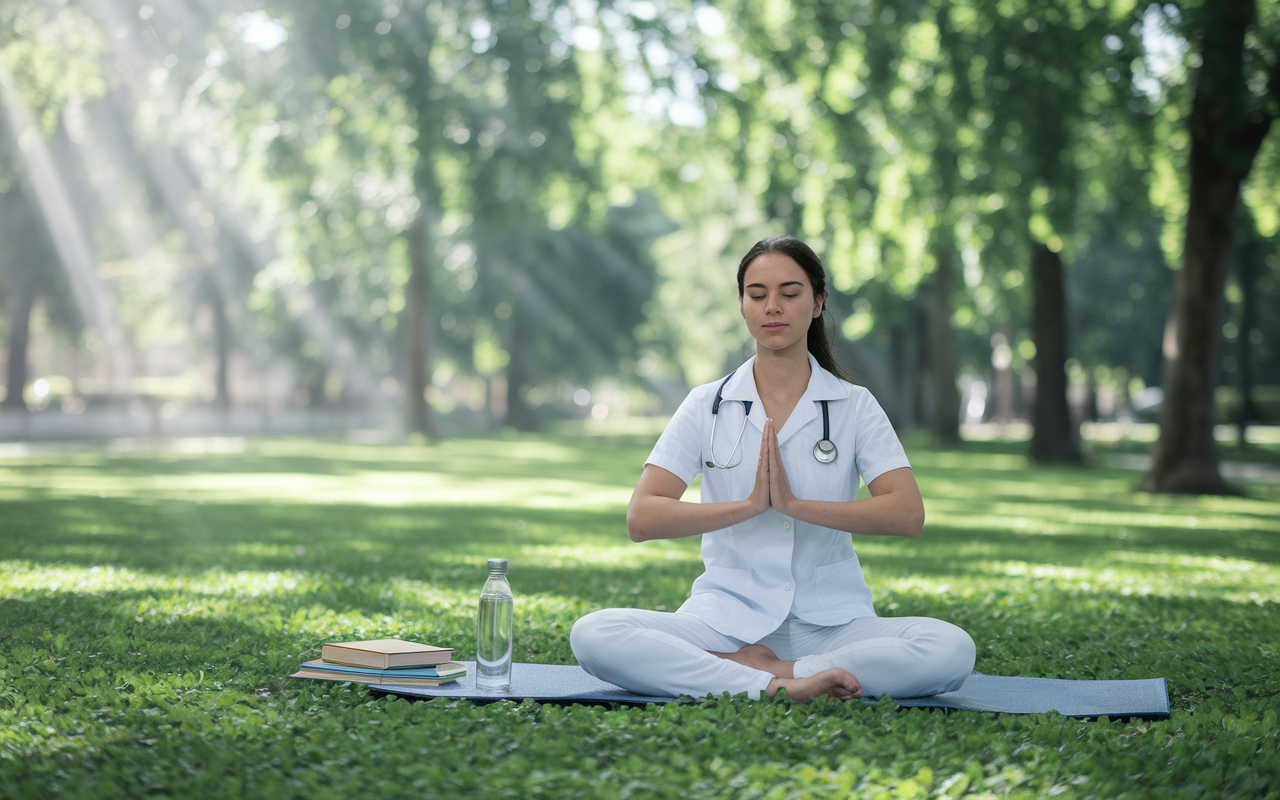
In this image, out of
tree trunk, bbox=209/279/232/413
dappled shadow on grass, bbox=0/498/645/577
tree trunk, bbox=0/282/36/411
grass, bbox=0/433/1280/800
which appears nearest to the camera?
grass, bbox=0/433/1280/800

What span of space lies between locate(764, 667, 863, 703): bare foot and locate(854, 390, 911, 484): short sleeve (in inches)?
31.2

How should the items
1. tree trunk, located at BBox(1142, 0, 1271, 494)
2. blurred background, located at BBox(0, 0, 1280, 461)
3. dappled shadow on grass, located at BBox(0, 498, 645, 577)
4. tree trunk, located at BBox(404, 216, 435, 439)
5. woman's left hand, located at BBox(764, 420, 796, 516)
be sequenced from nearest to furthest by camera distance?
woman's left hand, located at BBox(764, 420, 796, 516)
dappled shadow on grass, located at BBox(0, 498, 645, 577)
tree trunk, located at BBox(1142, 0, 1271, 494)
blurred background, located at BBox(0, 0, 1280, 461)
tree trunk, located at BBox(404, 216, 435, 439)

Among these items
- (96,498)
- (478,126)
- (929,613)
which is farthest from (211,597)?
(478,126)

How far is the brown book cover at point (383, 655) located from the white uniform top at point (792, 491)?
1163 millimetres

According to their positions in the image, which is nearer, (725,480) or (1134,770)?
(1134,770)

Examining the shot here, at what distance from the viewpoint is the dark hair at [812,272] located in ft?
15.3

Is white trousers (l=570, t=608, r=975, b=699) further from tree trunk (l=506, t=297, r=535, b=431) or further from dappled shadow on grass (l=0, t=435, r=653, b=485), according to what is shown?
tree trunk (l=506, t=297, r=535, b=431)

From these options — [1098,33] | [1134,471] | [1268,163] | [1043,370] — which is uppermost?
[1098,33]

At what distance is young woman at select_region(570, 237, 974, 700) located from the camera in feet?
15.0

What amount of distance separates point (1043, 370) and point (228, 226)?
30.9m

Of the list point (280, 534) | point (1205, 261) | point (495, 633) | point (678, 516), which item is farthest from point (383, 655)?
point (1205, 261)

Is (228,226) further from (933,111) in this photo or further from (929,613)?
(929,613)

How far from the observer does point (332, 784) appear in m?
3.56

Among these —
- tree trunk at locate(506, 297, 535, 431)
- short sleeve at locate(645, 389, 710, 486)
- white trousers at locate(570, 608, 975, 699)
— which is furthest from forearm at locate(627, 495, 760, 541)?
tree trunk at locate(506, 297, 535, 431)
